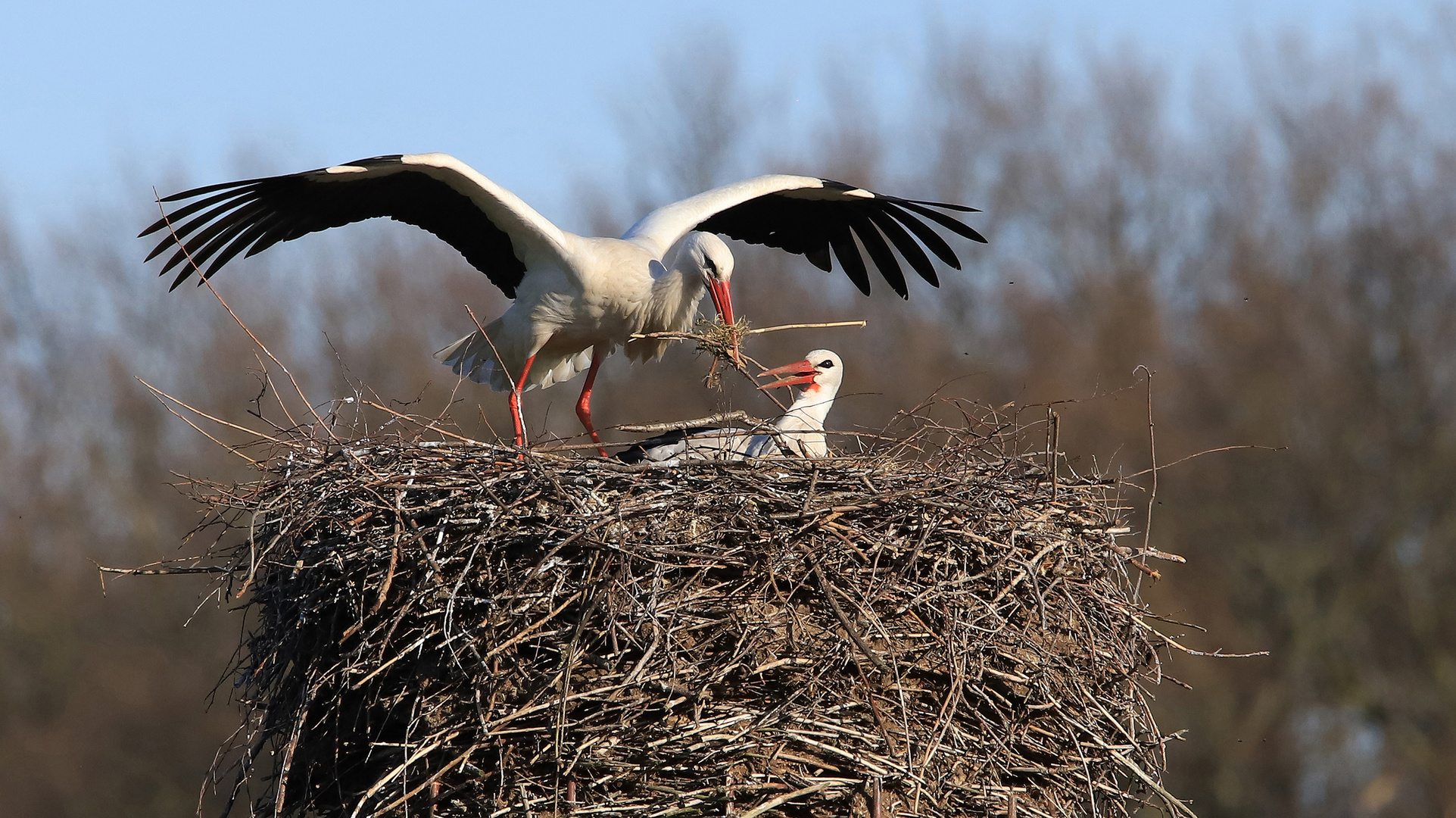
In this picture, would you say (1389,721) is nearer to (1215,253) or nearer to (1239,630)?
(1239,630)

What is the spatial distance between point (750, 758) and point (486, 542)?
1042 mm

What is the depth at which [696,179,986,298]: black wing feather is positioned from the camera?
819 centimetres

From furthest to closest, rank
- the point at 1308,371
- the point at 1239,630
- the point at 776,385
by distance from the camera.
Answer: the point at 1308,371
the point at 1239,630
the point at 776,385

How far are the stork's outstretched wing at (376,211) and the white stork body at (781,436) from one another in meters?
1.22

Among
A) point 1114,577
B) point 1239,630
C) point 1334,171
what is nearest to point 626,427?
point 1114,577

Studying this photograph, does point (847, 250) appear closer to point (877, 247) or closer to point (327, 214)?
point (877, 247)

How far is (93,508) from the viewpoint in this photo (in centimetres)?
1917

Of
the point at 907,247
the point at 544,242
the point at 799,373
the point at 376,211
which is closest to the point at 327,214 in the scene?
the point at 376,211

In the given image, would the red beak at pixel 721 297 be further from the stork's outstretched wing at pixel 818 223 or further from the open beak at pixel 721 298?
the stork's outstretched wing at pixel 818 223

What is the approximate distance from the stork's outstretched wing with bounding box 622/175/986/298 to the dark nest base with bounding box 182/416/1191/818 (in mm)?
2765

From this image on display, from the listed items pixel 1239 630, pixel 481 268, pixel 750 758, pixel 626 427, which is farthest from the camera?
pixel 1239 630

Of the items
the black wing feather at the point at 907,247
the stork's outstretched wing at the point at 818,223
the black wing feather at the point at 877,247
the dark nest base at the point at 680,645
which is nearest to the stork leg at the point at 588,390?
the stork's outstretched wing at the point at 818,223

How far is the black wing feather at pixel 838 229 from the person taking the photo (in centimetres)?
819

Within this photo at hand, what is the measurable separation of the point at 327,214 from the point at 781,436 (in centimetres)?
248
